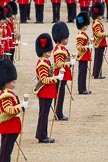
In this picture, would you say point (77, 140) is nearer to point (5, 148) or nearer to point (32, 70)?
point (5, 148)

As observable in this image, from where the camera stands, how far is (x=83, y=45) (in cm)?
1254

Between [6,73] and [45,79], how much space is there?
1330 millimetres

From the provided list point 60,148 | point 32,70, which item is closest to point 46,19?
point 32,70

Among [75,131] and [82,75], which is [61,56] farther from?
[82,75]

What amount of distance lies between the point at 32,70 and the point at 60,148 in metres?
A: 5.98

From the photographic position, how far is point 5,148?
8156mm

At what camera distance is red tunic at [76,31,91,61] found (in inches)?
489

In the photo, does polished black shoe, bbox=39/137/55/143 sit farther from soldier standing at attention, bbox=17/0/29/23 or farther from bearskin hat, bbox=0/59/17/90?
soldier standing at attention, bbox=17/0/29/23

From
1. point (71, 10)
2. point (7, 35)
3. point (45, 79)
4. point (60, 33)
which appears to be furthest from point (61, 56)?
point (71, 10)

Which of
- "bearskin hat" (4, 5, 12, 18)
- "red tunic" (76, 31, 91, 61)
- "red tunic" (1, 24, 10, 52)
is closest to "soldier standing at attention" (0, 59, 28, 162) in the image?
"red tunic" (76, 31, 91, 61)

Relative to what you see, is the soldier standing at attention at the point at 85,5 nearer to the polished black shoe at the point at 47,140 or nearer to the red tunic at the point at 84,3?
the red tunic at the point at 84,3

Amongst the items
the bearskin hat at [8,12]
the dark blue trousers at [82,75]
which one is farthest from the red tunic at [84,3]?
the dark blue trousers at [82,75]

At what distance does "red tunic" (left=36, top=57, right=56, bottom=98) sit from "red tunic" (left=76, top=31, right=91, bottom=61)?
2.83 meters

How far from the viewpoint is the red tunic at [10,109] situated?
8016 millimetres
